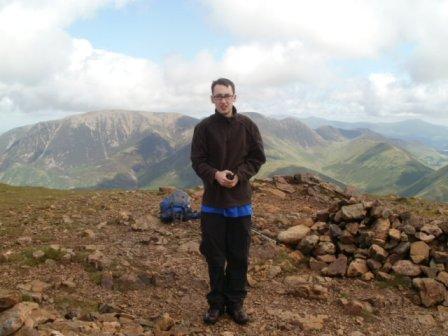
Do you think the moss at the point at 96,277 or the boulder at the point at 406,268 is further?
the boulder at the point at 406,268

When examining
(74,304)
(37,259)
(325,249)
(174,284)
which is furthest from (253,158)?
(37,259)

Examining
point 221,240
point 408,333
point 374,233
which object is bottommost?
point 408,333

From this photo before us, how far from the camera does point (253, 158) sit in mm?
8648

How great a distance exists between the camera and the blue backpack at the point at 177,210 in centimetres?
1612

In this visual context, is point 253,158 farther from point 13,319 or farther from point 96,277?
point 96,277

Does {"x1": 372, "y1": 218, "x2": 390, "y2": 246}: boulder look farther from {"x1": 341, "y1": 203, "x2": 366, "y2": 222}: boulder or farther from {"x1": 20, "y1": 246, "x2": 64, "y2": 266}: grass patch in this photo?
{"x1": 20, "y1": 246, "x2": 64, "y2": 266}: grass patch

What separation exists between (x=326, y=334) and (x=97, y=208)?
43.2ft

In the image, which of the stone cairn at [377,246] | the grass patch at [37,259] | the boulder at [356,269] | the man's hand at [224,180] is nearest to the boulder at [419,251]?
the stone cairn at [377,246]

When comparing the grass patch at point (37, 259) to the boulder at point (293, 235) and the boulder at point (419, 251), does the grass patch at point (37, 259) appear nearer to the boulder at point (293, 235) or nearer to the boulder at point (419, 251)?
the boulder at point (293, 235)

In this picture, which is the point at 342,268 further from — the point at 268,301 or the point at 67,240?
the point at 67,240

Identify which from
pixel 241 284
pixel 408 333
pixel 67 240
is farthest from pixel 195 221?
pixel 408 333

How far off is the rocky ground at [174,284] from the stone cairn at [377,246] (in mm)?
56

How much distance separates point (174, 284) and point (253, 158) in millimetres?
4300

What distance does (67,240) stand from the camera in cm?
1376
